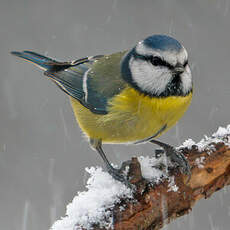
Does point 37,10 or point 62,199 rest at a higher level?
point 37,10

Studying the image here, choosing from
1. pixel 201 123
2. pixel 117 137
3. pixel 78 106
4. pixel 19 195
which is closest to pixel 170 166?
pixel 117 137

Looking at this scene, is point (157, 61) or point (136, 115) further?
point (136, 115)

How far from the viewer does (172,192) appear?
2709 millimetres

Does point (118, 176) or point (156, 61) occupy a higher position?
point (156, 61)

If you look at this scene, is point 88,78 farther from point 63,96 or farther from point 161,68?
point 63,96

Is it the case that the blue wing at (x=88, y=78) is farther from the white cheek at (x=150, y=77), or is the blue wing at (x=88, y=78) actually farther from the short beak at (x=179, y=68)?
the short beak at (x=179, y=68)

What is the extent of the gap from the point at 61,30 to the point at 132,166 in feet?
10.0

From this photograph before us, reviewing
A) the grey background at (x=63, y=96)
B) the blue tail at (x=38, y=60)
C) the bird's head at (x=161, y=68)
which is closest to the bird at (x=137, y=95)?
the bird's head at (x=161, y=68)

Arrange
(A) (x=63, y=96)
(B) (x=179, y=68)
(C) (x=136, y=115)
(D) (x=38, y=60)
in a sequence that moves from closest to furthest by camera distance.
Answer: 1. (B) (x=179, y=68)
2. (C) (x=136, y=115)
3. (D) (x=38, y=60)
4. (A) (x=63, y=96)

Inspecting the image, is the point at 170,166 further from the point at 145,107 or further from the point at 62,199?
the point at 62,199

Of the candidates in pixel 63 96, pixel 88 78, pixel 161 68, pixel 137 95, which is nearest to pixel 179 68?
pixel 161 68

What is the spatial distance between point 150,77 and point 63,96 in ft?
8.84

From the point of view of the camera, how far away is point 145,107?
2.85m

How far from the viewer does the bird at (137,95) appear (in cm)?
271
